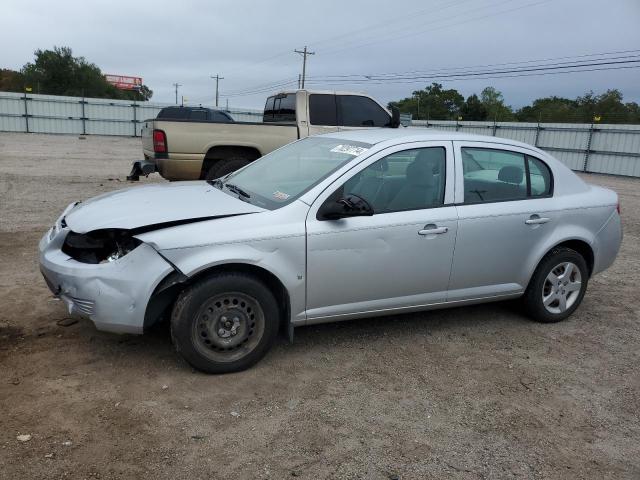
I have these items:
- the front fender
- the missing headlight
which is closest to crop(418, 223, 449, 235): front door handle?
the front fender

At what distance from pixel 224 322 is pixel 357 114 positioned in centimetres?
705

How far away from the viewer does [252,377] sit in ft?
12.1

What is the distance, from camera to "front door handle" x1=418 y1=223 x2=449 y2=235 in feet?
13.4

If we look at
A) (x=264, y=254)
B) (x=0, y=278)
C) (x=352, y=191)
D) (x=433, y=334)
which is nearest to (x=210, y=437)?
(x=264, y=254)

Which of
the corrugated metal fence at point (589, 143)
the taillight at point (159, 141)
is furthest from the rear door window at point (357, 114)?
the corrugated metal fence at point (589, 143)

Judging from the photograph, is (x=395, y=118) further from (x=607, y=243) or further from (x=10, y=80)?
(x=10, y=80)

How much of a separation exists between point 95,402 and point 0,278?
271 cm

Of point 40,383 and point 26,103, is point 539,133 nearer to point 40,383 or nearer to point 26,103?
point 40,383

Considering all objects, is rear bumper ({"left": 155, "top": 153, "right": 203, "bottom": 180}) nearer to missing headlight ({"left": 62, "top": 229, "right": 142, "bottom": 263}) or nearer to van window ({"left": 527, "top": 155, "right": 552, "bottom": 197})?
missing headlight ({"left": 62, "top": 229, "right": 142, "bottom": 263})

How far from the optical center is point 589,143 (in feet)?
73.1

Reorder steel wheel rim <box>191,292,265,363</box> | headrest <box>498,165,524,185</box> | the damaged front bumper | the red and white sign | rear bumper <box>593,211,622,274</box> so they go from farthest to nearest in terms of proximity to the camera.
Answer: the red and white sign → rear bumper <box>593,211,622,274</box> → headrest <box>498,165,524,185</box> → steel wheel rim <box>191,292,265,363</box> → the damaged front bumper

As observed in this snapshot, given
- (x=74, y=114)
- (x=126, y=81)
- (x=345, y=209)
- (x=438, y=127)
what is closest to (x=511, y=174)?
(x=345, y=209)

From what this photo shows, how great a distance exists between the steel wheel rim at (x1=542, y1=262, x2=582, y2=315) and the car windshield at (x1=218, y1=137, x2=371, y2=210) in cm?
212

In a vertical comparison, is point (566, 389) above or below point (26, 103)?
below
